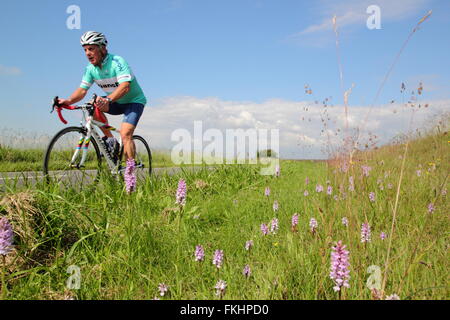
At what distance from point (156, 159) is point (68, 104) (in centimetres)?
647

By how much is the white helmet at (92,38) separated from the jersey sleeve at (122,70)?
0.34m

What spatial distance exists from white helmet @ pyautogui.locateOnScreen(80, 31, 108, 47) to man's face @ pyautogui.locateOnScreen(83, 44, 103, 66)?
0.22ft

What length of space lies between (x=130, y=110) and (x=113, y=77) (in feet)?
1.97

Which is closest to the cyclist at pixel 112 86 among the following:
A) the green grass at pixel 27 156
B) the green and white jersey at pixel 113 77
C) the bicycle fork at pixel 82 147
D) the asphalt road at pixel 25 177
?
the green and white jersey at pixel 113 77

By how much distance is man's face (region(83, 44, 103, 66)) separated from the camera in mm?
5574

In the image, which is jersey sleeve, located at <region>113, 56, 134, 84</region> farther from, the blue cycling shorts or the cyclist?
the blue cycling shorts

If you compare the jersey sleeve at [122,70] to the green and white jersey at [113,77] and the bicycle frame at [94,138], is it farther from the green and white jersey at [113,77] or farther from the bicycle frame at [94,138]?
the bicycle frame at [94,138]

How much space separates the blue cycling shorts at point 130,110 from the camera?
19.6 ft

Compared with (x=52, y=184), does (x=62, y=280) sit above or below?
below

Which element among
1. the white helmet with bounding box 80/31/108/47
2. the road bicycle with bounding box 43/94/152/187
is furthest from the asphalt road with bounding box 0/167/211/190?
the white helmet with bounding box 80/31/108/47

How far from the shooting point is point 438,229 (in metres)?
3.45

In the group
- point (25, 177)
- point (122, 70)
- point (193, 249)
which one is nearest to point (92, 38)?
point (122, 70)
